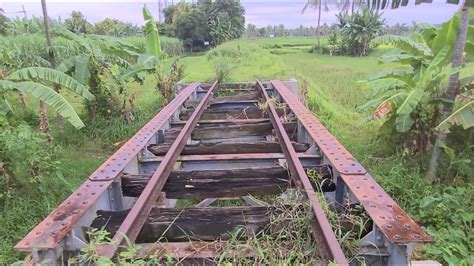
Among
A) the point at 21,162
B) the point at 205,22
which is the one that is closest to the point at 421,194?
the point at 21,162

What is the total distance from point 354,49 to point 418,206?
38212 mm

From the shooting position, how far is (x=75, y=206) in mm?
2514

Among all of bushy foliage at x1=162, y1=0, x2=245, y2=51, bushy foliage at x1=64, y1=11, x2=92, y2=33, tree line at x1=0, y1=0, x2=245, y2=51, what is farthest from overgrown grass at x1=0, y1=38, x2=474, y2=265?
bushy foliage at x1=162, y1=0, x2=245, y2=51

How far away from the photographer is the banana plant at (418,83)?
532 cm

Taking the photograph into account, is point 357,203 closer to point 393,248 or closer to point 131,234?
point 393,248

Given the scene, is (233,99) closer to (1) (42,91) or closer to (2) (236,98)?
(2) (236,98)

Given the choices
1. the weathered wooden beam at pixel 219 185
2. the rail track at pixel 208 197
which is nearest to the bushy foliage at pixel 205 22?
the rail track at pixel 208 197

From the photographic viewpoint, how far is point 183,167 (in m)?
4.02

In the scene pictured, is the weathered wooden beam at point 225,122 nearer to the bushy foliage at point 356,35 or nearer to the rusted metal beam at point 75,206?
the rusted metal beam at point 75,206

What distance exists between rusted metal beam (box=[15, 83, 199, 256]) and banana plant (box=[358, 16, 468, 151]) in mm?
3463

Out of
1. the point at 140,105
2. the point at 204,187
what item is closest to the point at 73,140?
the point at 140,105

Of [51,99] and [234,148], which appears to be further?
[51,99]

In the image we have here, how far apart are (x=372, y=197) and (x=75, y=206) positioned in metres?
1.86

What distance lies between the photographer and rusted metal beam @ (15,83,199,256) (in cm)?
210
